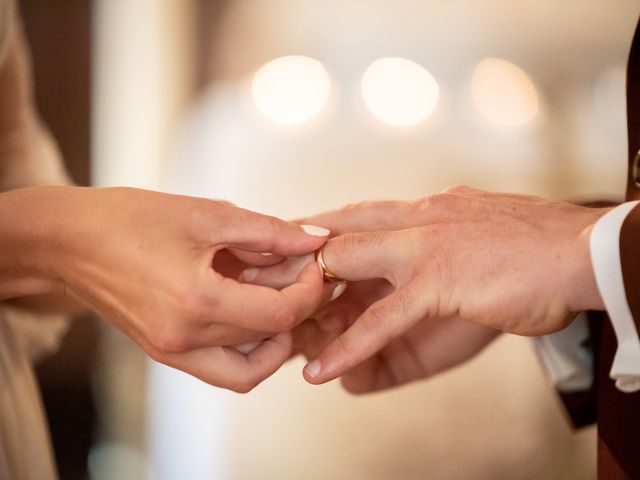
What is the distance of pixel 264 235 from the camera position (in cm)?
60

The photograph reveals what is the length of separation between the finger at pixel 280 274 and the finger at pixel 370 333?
85 mm

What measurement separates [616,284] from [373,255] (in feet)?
0.74

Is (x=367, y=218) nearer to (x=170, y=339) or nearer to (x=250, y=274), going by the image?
(x=250, y=274)

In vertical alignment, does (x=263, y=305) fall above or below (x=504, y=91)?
below

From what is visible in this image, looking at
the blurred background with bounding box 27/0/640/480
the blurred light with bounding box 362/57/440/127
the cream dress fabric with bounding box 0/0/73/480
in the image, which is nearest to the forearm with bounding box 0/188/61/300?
the cream dress fabric with bounding box 0/0/73/480

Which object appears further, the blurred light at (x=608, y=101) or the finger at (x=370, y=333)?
the blurred light at (x=608, y=101)

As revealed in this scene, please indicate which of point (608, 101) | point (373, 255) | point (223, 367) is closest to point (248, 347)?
point (223, 367)

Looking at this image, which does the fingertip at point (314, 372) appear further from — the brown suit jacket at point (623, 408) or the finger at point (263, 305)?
the brown suit jacket at point (623, 408)

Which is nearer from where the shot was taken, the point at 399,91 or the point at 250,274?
the point at 250,274

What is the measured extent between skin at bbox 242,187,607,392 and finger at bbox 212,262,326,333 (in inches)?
Result: 2.3

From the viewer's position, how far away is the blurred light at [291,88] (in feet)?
5.48

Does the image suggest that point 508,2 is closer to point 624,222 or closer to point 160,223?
point 624,222

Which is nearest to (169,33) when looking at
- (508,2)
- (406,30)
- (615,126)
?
(406,30)

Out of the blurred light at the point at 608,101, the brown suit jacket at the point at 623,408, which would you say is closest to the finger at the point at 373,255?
the brown suit jacket at the point at 623,408
